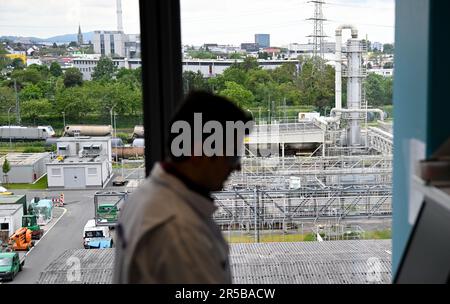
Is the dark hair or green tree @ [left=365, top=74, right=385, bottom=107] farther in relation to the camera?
green tree @ [left=365, top=74, right=385, bottom=107]

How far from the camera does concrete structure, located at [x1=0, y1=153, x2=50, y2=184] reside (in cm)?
221

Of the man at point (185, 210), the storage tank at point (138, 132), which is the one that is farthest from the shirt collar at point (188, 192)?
the storage tank at point (138, 132)

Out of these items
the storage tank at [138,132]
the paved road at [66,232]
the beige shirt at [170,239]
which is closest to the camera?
the beige shirt at [170,239]

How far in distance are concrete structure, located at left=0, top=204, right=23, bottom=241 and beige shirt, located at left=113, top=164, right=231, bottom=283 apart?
1097 mm

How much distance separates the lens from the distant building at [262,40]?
7.27 ft

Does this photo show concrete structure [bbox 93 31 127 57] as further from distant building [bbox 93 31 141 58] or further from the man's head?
the man's head

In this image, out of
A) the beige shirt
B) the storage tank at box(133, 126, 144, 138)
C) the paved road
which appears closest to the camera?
the beige shirt

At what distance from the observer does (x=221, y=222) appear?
7.28ft

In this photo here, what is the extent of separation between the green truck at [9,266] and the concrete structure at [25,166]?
281 millimetres

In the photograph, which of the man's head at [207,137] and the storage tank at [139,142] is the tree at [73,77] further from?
the man's head at [207,137]

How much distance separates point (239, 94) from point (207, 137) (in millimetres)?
986

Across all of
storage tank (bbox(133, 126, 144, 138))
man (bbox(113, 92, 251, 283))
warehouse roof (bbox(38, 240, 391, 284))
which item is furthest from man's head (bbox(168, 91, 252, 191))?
warehouse roof (bbox(38, 240, 391, 284))
